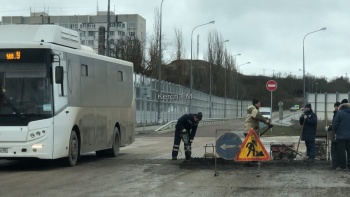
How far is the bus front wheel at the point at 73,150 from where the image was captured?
14305 millimetres

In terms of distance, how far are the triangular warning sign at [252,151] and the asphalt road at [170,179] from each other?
0.39 meters

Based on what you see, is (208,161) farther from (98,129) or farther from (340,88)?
(340,88)

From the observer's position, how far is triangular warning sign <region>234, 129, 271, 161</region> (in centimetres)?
1281

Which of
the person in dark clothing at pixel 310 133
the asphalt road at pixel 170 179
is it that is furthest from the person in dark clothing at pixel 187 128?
the person in dark clothing at pixel 310 133

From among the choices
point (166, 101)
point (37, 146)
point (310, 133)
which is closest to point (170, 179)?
point (37, 146)

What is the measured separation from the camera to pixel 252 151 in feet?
42.2

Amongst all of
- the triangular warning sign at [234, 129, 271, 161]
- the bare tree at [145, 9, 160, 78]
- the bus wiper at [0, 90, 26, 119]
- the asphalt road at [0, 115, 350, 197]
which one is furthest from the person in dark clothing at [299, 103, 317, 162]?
the bare tree at [145, 9, 160, 78]

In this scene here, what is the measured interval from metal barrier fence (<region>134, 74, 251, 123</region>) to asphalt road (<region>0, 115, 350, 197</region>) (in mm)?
24754

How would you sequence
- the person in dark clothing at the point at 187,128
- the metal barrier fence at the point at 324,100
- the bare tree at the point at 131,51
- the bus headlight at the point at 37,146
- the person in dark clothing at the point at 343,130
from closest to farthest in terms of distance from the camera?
1. the bus headlight at the point at 37,146
2. the person in dark clothing at the point at 343,130
3. the person in dark clothing at the point at 187,128
4. the metal barrier fence at the point at 324,100
5. the bare tree at the point at 131,51

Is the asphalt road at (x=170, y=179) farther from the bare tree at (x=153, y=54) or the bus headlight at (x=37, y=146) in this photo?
the bare tree at (x=153, y=54)

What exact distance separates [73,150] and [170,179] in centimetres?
370

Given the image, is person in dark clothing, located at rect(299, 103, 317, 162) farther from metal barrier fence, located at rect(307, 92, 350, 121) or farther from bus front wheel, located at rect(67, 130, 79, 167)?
metal barrier fence, located at rect(307, 92, 350, 121)

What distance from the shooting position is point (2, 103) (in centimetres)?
1326

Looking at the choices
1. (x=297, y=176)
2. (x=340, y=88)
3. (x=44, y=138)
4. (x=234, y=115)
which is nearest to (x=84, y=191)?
(x=44, y=138)
